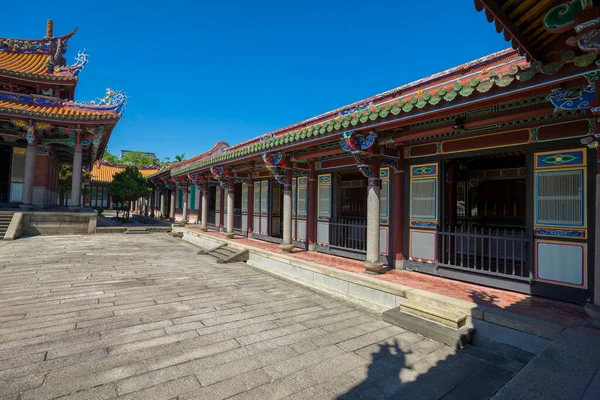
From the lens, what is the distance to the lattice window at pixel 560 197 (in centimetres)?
418

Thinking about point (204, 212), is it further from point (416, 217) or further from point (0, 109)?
point (416, 217)

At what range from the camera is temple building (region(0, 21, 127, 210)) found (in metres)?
12.6

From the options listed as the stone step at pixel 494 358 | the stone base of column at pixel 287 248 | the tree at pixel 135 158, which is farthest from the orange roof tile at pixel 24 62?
the tree at pixel 135 158

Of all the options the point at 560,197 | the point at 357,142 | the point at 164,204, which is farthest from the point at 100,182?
the point at 560,197

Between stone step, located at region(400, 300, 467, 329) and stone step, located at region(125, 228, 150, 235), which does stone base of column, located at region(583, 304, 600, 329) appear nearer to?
stone step, located at region(400, 300, 467, 329)

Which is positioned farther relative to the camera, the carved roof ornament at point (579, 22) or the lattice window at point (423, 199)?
the lattice window at point (423, 199)

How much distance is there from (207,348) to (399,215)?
14.5 feet

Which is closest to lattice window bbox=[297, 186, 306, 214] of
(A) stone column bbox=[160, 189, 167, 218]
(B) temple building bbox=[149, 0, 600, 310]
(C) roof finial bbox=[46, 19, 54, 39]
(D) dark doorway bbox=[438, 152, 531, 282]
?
(B) temple building bbox=[149, 0, 600, 310]

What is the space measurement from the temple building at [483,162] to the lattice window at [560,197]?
0.05 ft

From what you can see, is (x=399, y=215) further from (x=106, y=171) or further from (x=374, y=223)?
(x=106, y=171)

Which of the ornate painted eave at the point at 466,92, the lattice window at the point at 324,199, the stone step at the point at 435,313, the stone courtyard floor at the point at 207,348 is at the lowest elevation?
the stone courtyard floor at the point at 207,348

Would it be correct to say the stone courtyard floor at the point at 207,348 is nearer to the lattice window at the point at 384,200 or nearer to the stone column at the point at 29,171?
the lattice window at the point at 384,200

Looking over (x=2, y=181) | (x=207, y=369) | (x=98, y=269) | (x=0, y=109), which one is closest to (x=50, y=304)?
(x=98, y=269)

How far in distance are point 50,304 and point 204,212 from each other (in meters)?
9.49
